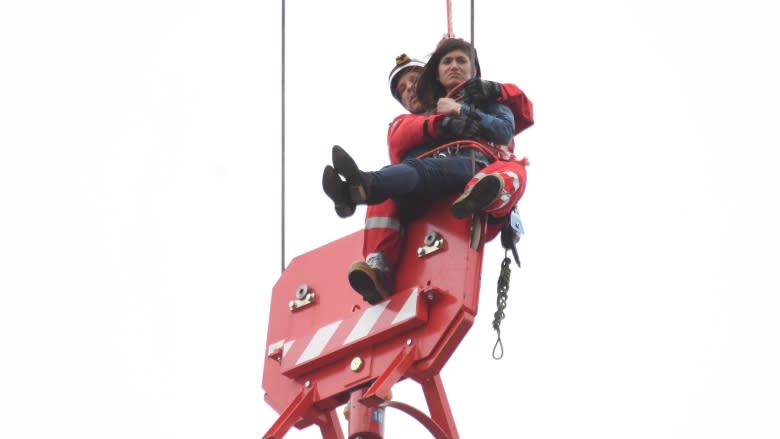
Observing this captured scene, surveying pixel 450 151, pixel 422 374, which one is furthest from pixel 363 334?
pixel 450 151

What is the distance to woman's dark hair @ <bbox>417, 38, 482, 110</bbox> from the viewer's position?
10102 millimetres

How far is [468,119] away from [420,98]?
0.82 m

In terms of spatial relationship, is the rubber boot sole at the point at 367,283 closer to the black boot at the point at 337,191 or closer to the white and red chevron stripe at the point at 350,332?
the white and red chevron stripe at the point at 350,332

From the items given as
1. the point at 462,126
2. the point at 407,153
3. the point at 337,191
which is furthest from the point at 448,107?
the point at 337,191

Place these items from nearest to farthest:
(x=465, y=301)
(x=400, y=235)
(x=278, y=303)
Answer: (x=465, y=301), (x=400, y=235), (x=278, y=303)

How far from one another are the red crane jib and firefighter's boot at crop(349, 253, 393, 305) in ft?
0.16

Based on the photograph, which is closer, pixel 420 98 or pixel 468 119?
pixel 468 119

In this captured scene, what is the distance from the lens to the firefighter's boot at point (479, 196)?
888 centimetres

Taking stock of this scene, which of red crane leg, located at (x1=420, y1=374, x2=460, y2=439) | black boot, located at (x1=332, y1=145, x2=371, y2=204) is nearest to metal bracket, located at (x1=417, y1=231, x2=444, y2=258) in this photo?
black boot, located at (x1=332, y1=145, x2=371, y2=204)

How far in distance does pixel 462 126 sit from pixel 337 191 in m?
0.87

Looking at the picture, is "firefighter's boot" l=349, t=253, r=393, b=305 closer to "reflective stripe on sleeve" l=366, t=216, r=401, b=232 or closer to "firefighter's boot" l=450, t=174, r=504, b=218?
"reflective stripe on sleeve" l=366, t=216, r=401, b=232

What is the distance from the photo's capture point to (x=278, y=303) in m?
9.99

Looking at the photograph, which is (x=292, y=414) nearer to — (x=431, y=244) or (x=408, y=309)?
(x=408, y=309)

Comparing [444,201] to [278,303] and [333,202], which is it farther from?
[278,303]
